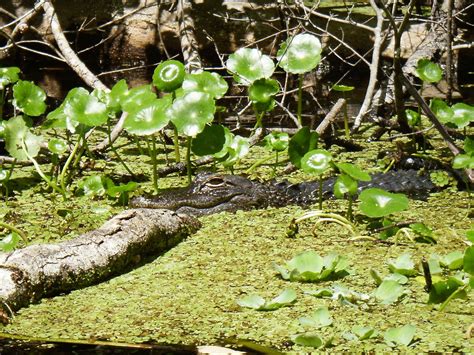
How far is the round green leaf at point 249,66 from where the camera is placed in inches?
196

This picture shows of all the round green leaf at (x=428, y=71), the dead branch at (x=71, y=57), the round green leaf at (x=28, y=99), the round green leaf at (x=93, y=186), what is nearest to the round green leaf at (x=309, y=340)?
the round green leaf at (x=93, y=186)

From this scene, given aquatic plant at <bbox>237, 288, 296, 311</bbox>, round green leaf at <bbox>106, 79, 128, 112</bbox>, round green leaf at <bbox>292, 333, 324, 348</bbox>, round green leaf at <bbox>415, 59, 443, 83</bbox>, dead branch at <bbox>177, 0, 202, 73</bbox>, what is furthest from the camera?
dead branch at <bbox>177, 0, 202, 73</bbox>

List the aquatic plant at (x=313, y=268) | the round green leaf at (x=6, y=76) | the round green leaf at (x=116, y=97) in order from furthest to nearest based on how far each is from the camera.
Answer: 1. the round green leaf at (x=6, y=76)
2. the round green leaf at (x=116, y=97)
3. the aquatic plant at (x=313, y=268)

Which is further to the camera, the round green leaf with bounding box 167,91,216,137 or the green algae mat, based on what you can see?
the round green leaf with bounding box 167,91,216,137

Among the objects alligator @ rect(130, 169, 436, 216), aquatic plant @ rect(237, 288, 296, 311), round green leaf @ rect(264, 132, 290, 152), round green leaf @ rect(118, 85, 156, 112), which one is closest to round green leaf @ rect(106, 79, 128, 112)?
round green leaf @ rect(118, 85, 156, 112)

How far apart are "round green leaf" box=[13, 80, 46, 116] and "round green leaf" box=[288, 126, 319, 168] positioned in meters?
1.57

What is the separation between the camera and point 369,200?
379cm

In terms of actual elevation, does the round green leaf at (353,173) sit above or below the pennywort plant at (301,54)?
below

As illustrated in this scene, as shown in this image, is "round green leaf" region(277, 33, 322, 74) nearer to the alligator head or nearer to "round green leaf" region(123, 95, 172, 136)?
the alligator head

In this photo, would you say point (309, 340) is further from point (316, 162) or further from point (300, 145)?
point (300, 145)

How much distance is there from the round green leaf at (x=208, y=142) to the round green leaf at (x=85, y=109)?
1.80ft

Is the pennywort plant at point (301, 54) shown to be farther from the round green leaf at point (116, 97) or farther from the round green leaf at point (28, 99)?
the round green leaf at point (28, 99)

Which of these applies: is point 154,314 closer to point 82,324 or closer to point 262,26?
point 82,324

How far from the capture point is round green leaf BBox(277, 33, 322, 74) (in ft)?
16.4
